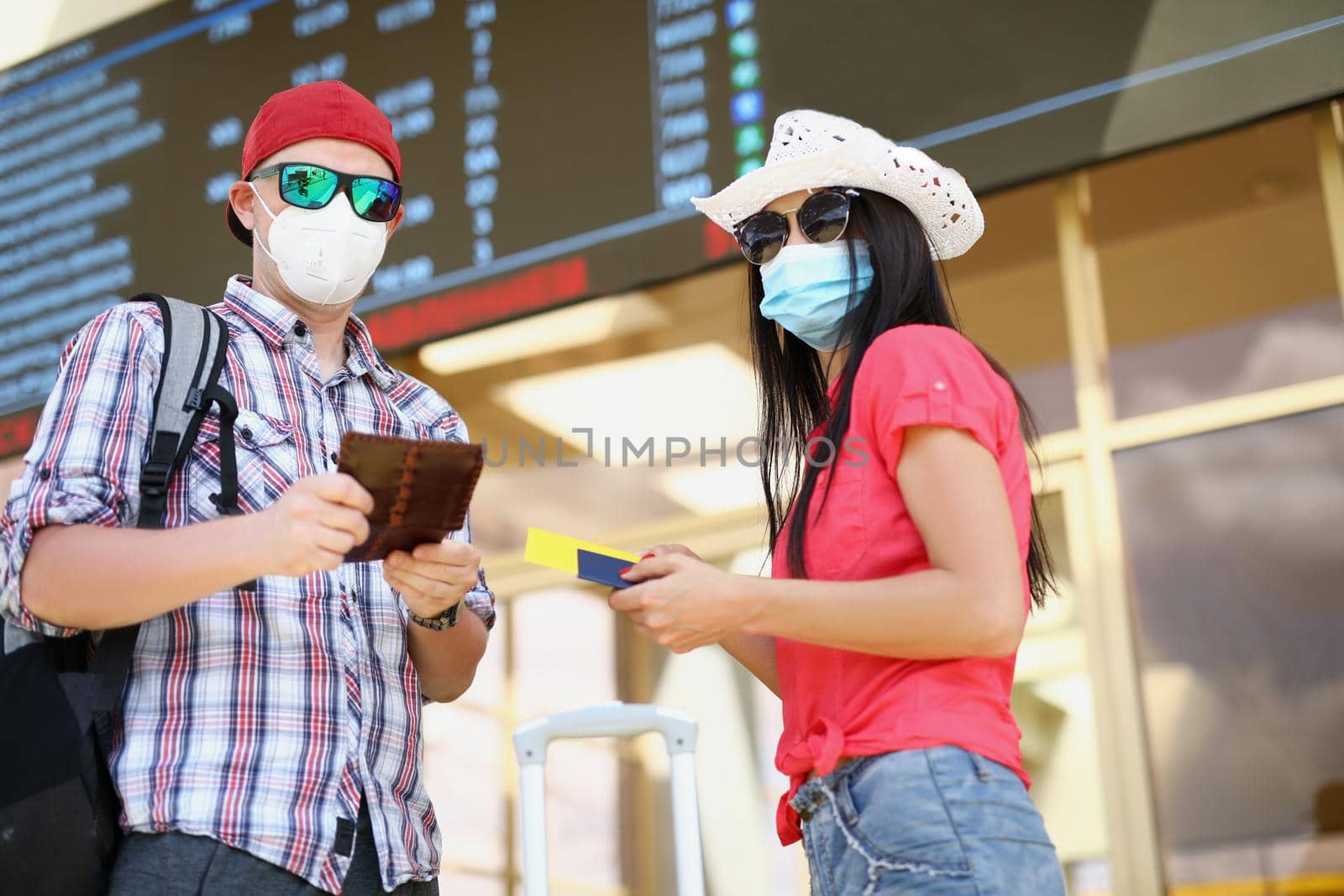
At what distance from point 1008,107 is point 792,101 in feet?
1.94

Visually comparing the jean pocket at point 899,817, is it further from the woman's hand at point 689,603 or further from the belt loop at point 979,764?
the woman's hand at point 689,603

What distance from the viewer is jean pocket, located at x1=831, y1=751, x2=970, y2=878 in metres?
1.44

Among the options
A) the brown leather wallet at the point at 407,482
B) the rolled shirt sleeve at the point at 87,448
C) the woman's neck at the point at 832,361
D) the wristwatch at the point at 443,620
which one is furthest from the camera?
the woman's neck at the point at 832,361

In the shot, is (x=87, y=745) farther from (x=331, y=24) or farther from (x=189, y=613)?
(x=331, y=24)

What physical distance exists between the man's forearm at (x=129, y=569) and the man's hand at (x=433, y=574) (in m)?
0.18

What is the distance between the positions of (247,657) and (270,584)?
3.7 inches

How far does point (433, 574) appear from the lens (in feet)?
5.32

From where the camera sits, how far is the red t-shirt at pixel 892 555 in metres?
1.54

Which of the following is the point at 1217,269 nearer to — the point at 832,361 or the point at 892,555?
the point at 832,361

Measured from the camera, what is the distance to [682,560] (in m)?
1.59

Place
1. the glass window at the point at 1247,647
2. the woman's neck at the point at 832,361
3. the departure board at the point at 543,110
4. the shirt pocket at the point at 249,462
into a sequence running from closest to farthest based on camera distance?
1. the shirt pocket at the point at 249,462
2. the woman's neck at the point at 832,361
3. the glass window at the point at 1247,647
4. the departure board at the point at 543,110

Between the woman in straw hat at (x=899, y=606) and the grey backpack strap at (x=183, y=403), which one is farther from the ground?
the grey backpack strap at (x=183, y=403)

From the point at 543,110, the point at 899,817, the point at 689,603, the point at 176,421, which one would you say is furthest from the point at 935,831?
the point at 543,110

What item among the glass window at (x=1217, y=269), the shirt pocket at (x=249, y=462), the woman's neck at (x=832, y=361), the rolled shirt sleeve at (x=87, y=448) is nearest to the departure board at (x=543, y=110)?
the glass window at (x=1217, y=269)
